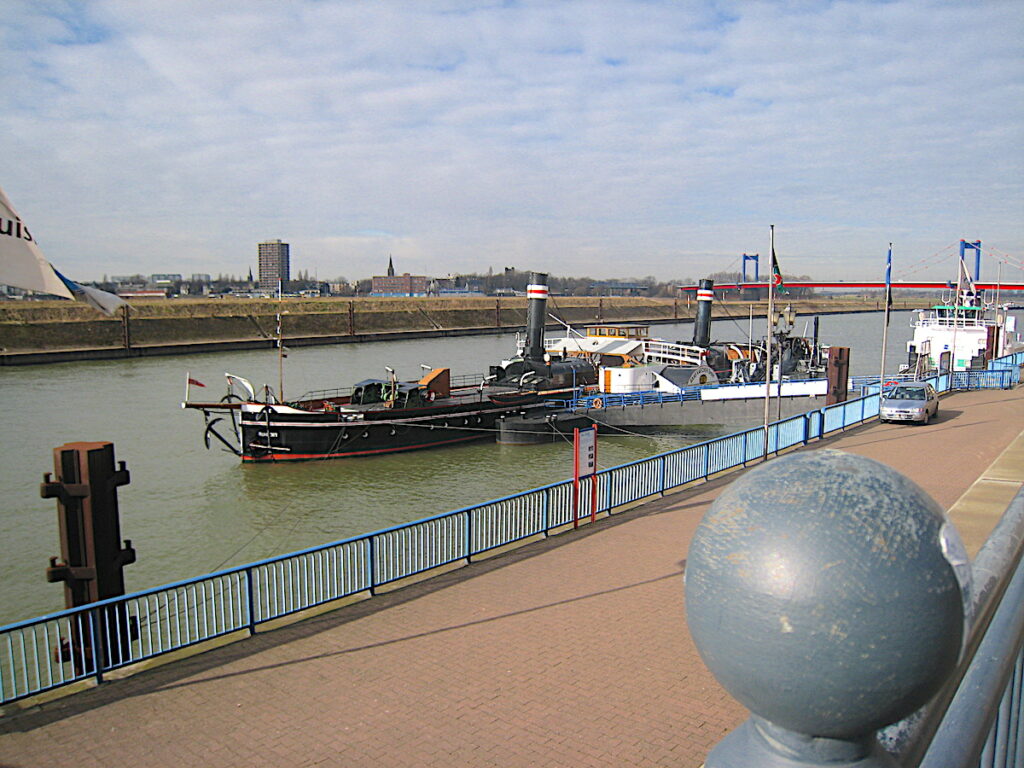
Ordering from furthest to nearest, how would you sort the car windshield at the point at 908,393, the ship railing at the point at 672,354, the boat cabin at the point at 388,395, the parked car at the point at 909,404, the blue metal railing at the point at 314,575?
the ship railing at the point at 672,354
the boat cabin at the point at 388,395
the car windshield at the point at 908,393
the parked car at the point at 909,404
the blue metal railing at the point at 314,575

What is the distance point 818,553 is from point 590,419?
95.4 feet

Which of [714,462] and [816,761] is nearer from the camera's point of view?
[816,761]

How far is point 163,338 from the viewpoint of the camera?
6756cm

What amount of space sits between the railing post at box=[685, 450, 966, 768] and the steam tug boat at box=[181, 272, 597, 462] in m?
23.6

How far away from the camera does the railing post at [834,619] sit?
117 centimetres

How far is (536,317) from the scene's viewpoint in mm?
33781

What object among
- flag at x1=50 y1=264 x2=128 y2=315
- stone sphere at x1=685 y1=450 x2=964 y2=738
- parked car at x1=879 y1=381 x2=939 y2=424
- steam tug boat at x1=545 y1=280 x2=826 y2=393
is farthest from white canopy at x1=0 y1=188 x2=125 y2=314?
steam tug boat at x1=545 y1=280 x2=826 y2=393

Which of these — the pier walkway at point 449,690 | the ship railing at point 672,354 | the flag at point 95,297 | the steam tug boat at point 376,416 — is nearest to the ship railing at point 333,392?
the steam tug boat at point 376,416

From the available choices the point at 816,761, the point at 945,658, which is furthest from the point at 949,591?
the point at 816,761

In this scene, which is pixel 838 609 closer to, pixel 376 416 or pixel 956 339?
pixel 376 416

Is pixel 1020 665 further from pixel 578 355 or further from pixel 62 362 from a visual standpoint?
pixel 62 362

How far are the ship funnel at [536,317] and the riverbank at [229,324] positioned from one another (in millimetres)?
13571

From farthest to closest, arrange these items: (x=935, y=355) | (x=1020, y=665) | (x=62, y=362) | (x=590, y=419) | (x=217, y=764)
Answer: (x=62, y=362), (x=935, y=355), (x=590, y=419), (x=217, y=764), (x=1020, y=665)

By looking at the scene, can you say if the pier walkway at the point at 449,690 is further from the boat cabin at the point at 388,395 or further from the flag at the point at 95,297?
the boat cabin at the point at 388,395
